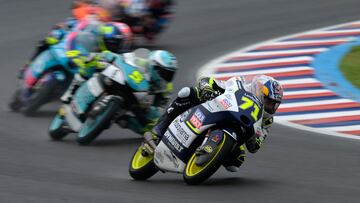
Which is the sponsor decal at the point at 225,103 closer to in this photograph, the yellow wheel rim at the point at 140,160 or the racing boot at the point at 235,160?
the racing boot at the point at 235,160

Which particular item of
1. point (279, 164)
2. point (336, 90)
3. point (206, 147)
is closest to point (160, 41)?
point (336, 90)

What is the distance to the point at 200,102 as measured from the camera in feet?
30.0

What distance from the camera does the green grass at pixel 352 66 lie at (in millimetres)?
14273

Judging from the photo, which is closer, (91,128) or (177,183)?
(177,183)

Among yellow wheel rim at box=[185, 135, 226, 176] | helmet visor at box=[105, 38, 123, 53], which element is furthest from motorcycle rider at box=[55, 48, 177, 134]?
yellow wheel rim at box=[185, 135, 226, 176]

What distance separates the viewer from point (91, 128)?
35.6 feet

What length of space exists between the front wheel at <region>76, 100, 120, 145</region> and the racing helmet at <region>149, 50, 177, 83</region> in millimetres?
568

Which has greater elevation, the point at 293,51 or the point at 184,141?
the point at 184,141

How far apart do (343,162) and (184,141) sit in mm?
2073

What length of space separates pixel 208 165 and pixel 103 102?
8.40 ft

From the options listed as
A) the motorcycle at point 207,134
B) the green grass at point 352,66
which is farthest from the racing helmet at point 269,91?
the green grass at point 352,66

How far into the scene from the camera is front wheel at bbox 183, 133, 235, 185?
8.47 metres

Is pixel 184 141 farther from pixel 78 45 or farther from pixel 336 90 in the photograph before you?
pixel 336 90

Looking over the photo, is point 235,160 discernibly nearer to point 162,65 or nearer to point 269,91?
point 269,91
